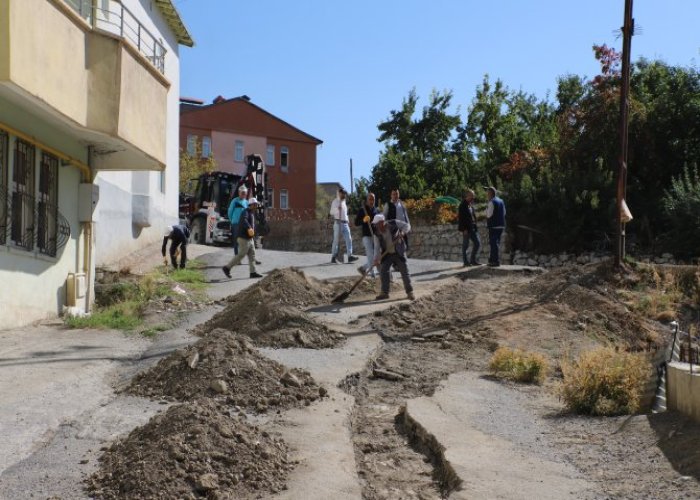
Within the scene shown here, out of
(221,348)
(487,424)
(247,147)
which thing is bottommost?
(487,424)

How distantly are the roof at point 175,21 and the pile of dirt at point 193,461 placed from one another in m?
20.4

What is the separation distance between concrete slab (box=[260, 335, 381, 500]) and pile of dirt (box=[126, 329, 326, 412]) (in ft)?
0.79

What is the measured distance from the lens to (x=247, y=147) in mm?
58812

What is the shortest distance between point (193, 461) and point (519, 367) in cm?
575

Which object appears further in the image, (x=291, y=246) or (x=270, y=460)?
(x=291, y=246)

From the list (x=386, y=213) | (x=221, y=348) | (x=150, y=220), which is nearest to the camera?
(x=221, y=348)

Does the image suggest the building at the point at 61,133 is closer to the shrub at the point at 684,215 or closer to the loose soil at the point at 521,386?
the loose soil at the point at 521,386

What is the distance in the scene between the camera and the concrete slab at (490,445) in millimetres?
5410

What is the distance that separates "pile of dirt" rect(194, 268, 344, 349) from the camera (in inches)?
423

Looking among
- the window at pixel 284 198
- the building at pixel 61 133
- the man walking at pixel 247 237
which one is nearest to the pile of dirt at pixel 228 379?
the building at pixel 61 133

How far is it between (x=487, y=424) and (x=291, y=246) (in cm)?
3432

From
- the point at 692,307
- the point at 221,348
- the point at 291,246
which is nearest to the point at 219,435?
the point at 221,348

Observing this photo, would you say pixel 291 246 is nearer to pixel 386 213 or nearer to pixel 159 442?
pixel 386 213

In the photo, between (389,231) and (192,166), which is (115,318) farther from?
(192,166)
